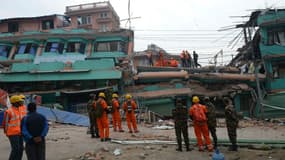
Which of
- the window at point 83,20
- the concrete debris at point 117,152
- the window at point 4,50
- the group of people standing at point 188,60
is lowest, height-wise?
the concrete debris at point 117,152

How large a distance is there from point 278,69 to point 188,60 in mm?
→ 7899

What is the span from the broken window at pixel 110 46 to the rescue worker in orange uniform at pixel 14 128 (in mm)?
22309

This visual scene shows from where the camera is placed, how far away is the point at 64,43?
2862cm

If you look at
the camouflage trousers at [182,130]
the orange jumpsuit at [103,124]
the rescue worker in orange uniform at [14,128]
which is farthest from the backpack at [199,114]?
the rescue worker in orange uniform at [14,128]

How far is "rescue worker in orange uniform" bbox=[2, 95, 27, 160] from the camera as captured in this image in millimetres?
5820

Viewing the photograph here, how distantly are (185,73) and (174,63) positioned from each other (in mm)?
3867

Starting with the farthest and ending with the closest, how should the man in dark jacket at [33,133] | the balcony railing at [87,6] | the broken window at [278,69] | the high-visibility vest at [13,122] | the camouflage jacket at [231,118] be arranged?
the balcony railing at [87,6], the broken window at [278,69], the camouflage jacket at [231,118], the high-visibility vest at [13,122], the man in dark jacket at [33,133]

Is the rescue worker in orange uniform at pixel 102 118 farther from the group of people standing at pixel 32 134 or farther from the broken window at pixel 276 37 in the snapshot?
the broken window at pixel 276 37

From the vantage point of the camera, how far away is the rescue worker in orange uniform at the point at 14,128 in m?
5.82

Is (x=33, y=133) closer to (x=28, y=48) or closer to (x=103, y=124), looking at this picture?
(x=103, y=124)

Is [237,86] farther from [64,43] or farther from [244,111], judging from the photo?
[64,43]

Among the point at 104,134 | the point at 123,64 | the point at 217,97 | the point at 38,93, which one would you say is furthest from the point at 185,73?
the point at 104,134

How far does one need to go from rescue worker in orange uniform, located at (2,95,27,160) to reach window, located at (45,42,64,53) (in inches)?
912

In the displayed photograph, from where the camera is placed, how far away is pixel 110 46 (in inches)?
1126
